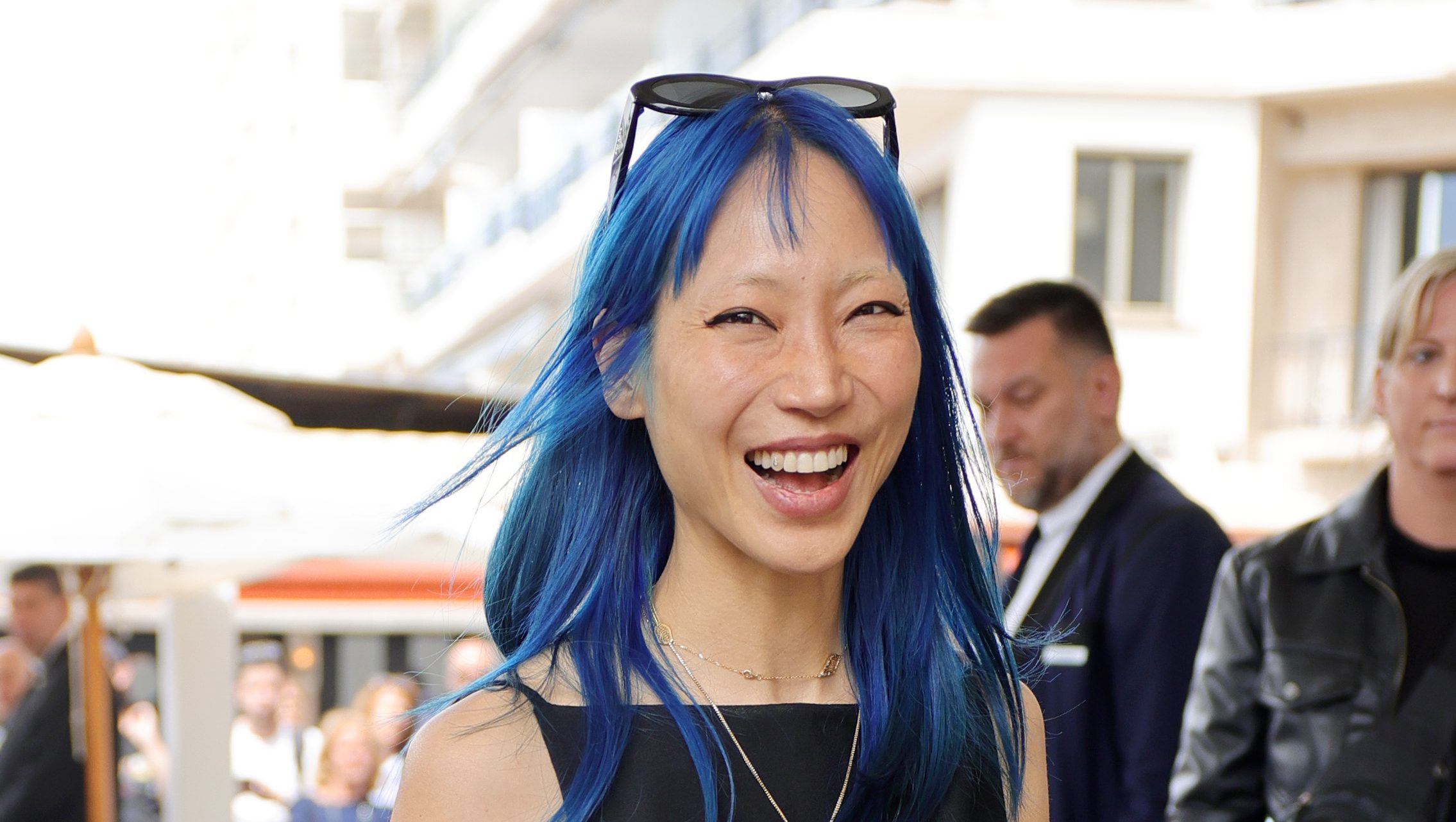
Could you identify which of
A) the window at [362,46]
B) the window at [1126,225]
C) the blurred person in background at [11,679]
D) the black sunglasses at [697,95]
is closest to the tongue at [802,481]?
the black sunglasses at [697,95]

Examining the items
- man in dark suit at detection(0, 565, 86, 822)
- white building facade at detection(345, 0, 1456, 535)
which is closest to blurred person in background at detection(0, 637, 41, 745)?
man in dark suit at detection(0, 565, 86, 822)

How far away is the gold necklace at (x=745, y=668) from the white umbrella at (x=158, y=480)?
8.62 feet

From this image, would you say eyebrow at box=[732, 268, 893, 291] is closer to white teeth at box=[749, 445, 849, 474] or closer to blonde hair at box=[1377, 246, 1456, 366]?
white teeth at box=[749, 445, 849, 474]

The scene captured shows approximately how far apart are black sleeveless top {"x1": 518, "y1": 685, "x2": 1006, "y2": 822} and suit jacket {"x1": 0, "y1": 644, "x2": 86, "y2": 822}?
4562 millimetres

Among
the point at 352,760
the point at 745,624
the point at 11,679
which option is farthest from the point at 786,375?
the point at 11,679

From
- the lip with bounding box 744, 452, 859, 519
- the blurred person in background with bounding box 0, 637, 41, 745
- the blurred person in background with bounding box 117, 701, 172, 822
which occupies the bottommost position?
the blurred person in background with bounding box 117, 701, 172, 822

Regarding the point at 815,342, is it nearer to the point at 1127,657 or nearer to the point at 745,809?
the point at 745,809

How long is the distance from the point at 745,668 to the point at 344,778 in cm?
647

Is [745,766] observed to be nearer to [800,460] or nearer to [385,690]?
[800,460]

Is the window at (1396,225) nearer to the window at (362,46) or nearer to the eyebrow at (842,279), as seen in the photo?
the eyebrow at (842,279)

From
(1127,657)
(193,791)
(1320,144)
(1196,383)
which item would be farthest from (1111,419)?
(1320,144)

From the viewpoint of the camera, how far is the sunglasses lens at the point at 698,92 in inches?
63.9

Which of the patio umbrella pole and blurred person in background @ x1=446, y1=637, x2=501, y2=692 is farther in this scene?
blurred person in background @ x1=446, y1=637, x2=501, y2=692

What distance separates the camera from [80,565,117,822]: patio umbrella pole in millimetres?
5227
